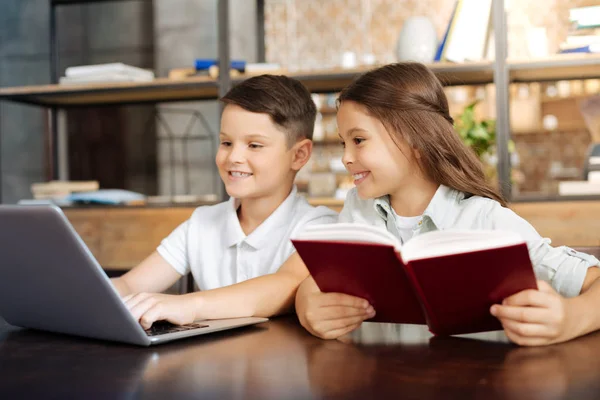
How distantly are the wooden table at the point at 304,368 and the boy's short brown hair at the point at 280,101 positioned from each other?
0.63 m

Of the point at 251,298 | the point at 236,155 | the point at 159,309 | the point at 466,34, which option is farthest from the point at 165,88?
the point at 159,309

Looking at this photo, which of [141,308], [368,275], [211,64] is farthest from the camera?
[211,64]

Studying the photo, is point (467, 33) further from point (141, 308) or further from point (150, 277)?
point (141, 308)

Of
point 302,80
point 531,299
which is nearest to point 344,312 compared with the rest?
point 531,299

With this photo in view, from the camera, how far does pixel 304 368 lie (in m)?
0.70

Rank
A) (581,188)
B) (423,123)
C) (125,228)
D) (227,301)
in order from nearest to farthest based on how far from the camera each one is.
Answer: (227,301), (423,123), (581,188), (125,228)

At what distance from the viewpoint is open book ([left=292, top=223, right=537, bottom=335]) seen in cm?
71

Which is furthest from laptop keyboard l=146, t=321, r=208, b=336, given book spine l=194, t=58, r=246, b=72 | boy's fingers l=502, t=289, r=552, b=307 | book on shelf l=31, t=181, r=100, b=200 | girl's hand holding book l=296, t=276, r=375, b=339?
book on shelf l=31, t=181, r=100, b=200

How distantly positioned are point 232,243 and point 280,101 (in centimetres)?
31

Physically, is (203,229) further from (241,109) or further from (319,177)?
(319,177)

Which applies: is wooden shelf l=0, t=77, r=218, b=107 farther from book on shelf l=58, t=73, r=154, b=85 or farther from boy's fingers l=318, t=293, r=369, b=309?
boy's fingers l=318, t=293, r=369, b=309

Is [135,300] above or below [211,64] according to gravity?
below

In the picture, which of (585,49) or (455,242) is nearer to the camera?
(455,242)

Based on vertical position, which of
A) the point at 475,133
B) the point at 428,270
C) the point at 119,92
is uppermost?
the point at 119,92
